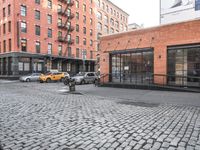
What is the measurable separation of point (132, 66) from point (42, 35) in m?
25.4

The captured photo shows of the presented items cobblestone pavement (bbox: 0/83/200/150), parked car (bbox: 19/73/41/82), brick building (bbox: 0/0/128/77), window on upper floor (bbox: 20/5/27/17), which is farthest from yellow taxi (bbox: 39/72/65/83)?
cobblestone pavement (bbox: 0/83/200/150)

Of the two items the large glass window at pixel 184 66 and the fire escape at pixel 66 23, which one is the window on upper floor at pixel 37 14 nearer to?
the fire escape at pixel 66 23

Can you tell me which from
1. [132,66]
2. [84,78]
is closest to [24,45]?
[84,78]

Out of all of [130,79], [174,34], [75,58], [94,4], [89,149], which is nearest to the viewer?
[89,149]

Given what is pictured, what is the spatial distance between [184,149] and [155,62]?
14.0m

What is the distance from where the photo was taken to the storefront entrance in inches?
729

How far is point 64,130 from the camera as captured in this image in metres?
5.66

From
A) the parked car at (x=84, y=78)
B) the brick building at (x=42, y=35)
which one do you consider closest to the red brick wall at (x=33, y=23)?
the brick building at (x=42, y=35)

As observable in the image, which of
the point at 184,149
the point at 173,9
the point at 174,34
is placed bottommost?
the point at 184,149

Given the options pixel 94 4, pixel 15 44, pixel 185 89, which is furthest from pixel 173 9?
pixel 94 4

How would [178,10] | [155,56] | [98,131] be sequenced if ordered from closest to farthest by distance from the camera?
[98,131] → [178,10] → [155,56]

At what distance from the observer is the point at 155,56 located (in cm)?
1775

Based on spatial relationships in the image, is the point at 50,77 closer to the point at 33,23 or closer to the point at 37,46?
the point at 37,46

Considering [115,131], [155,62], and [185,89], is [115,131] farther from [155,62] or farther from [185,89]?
[155,62]
